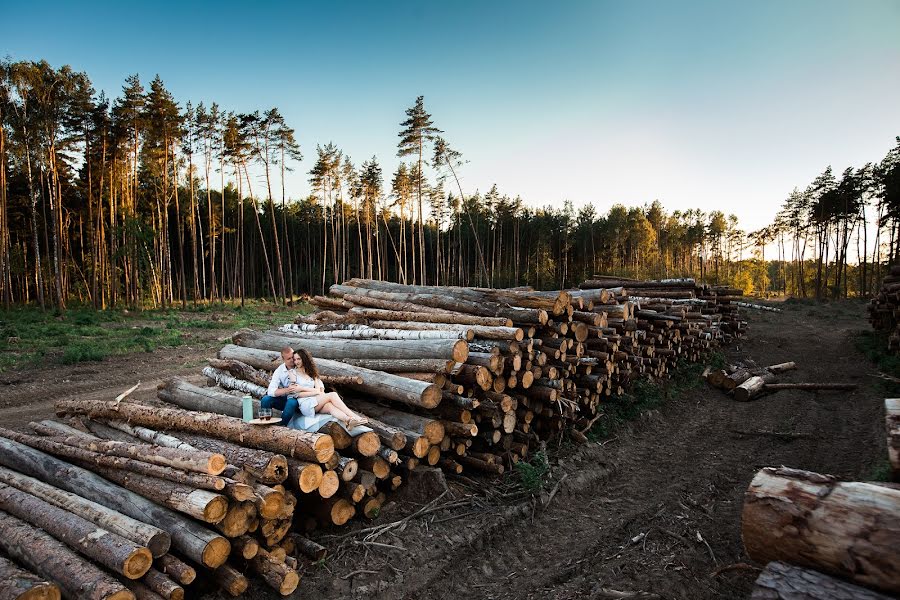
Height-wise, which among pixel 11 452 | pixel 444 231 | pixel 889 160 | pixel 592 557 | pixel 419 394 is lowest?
pixel 592 557

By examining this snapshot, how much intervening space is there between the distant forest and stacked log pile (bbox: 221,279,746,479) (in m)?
21.4

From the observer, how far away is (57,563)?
342cm

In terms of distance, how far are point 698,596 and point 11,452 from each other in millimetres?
7062

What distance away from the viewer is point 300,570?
172 inches

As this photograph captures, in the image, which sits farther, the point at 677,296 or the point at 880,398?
the point at 677,296

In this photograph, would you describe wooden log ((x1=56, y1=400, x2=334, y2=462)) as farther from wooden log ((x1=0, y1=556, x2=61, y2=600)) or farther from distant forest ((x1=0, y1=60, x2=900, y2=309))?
distant forest ((x1=0, y1=60, x2=900, y2=309))

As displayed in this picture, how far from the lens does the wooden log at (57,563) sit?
10.6 feet

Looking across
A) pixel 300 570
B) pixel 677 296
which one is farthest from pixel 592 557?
pixel 677 296

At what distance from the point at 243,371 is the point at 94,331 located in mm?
13697

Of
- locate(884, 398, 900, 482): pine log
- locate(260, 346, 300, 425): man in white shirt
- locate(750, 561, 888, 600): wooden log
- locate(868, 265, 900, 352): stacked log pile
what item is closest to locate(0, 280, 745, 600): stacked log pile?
locate(260, 346, 300, 425): man in white shirt

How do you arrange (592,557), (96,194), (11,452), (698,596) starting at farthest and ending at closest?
(96,194)
(11,452)
(592,557)
(698,596)

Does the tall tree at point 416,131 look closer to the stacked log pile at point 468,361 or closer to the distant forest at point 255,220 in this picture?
→ the distant forest at point 255,220

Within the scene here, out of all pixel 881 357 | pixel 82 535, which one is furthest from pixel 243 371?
pixel 881 357

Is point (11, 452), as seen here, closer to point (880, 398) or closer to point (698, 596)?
point (698, 596)
